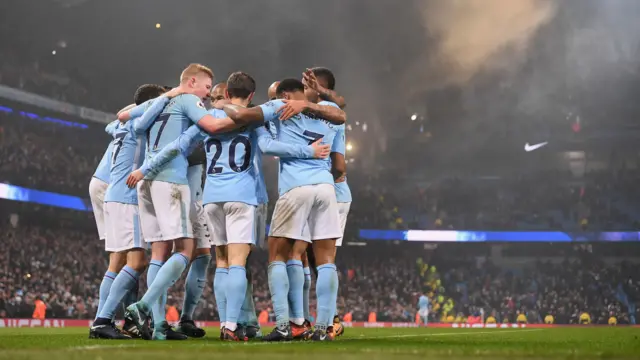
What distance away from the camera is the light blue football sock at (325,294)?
8172 millimetres

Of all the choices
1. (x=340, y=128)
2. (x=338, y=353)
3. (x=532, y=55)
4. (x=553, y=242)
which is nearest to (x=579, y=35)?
(x=532, y=55)

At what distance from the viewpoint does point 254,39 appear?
4962cm

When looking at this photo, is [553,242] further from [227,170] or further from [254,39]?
[227,170]

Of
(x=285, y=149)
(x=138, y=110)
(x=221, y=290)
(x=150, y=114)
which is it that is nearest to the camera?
(x=285, y=149)

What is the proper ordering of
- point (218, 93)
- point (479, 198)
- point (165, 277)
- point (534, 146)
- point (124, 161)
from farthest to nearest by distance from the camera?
point (534, 146), point (479, 198), point (218, 93), point (124, 161), point (165, 277)

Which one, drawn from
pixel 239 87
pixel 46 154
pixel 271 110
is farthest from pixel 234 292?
pixel 46 154

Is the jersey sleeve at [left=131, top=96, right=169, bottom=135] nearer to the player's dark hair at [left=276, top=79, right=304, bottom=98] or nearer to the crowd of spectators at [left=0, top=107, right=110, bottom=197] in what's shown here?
the player's dark hair at [left=276, top=79, right=304, bottom=98]

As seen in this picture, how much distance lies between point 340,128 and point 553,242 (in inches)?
1728

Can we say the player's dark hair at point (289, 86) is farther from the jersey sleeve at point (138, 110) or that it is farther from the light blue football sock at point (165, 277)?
the light blue football sock at point (165, 277)

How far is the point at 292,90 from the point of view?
8578 mm

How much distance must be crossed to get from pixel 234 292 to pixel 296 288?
0.78m

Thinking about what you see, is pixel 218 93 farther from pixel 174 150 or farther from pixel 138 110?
pixel 174 150

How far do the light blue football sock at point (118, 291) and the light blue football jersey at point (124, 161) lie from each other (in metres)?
0.99

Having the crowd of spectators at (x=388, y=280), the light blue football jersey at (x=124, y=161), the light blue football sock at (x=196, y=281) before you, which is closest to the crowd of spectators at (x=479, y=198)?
the crowd of spectators at (x=388, y=280)
